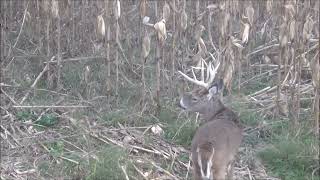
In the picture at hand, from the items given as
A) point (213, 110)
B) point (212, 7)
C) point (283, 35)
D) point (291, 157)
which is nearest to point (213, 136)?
point (213, 110)

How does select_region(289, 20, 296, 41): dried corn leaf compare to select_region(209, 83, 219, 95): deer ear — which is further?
select_region(289, 20, 296, 41): dried corn leaf

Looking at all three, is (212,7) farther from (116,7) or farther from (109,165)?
(109,165)

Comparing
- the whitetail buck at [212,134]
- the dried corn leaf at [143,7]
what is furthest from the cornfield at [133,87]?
the whitetail buck at [212,134]

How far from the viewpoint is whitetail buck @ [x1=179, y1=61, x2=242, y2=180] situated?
461 centimetres

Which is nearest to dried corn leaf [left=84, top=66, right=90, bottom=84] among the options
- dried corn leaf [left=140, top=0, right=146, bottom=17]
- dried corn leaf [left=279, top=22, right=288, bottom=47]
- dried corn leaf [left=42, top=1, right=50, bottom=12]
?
dried corn leaf [left=42, top=1, right=50, bottom=12]

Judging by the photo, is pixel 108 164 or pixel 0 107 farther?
pixel 0 107

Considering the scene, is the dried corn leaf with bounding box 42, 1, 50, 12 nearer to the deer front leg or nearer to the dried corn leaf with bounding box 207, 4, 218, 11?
the dried corn leaf with bounding box 207, 4, 218, 11

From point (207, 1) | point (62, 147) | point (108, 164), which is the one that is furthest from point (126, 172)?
point (207, 1)

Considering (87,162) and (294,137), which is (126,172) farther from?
(294,137)

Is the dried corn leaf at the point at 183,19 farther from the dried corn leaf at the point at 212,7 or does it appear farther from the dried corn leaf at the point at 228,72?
the dried corn leaf at the point at 228,72

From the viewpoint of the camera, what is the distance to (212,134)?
4.91 m

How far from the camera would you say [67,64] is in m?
7.23

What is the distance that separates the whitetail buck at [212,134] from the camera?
4.61 metres

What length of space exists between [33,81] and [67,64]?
1.51ft
